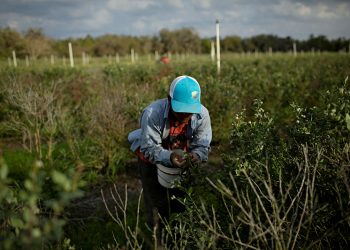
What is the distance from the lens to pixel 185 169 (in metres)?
2.77

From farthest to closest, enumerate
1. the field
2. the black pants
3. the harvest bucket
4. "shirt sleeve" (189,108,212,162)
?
1. the black pants
2. "shirt sleeve" (189,108,212,162)
3. the harvest bucket
4. the field

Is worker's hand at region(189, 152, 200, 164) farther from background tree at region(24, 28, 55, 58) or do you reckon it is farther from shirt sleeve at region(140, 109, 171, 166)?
background tree at region(24, 28, 55, 58)

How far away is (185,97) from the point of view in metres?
2.78

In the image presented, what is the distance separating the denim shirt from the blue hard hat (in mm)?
204

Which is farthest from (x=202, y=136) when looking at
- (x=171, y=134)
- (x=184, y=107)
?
(x=184, y=107)

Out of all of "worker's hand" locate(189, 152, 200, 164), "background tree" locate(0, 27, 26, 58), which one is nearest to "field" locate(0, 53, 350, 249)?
"worker's hand" locate(189, 152, 200, 164)

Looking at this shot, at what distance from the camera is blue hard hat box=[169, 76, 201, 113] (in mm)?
2777

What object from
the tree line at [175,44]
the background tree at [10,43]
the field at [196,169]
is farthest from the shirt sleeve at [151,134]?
the tree line at [175,44]

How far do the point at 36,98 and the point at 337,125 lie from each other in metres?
4.97

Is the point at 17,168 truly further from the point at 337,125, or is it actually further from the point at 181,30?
the point at 181,30

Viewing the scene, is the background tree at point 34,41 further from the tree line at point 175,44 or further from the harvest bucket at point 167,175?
the harvest bucket at point 167,175

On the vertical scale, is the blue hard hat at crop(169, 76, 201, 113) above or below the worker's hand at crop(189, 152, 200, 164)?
above

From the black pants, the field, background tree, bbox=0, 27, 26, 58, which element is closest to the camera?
the field

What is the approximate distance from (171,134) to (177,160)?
439 mm
